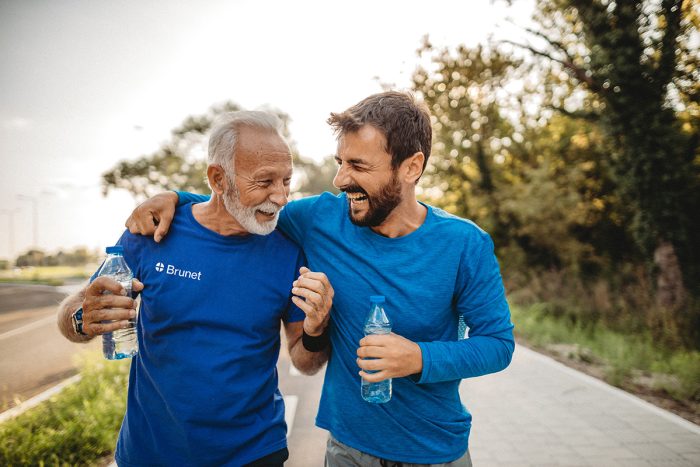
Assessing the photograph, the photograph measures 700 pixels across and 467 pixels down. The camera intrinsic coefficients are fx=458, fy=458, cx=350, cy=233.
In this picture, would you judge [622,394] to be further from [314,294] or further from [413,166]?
[314,294]

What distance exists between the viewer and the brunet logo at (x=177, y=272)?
209cm

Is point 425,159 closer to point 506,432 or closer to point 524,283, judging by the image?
point 506,432

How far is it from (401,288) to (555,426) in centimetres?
447

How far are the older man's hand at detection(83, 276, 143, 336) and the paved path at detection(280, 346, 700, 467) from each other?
3157 mm

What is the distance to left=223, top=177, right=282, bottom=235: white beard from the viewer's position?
2.19m

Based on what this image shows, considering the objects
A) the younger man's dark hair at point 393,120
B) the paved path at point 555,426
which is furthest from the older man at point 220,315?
the paved path at point 555,426

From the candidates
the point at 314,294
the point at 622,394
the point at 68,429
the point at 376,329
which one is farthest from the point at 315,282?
the point at 622,394

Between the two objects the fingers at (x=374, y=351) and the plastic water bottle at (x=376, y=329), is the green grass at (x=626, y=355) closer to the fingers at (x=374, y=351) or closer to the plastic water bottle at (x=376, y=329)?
the plastic water bottle at (x=376, y=329)

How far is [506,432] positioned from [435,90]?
1451 cm

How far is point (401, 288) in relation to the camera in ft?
6.41

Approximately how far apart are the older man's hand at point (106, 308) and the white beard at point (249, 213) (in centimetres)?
60

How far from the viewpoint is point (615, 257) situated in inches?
662

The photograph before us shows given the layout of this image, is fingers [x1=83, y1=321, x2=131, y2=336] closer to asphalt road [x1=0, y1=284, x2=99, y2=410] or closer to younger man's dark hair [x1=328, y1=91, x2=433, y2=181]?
younger man's dark hair [x1=328, y1=91, x2=433, y2=181]

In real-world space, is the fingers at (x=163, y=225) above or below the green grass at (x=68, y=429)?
above
